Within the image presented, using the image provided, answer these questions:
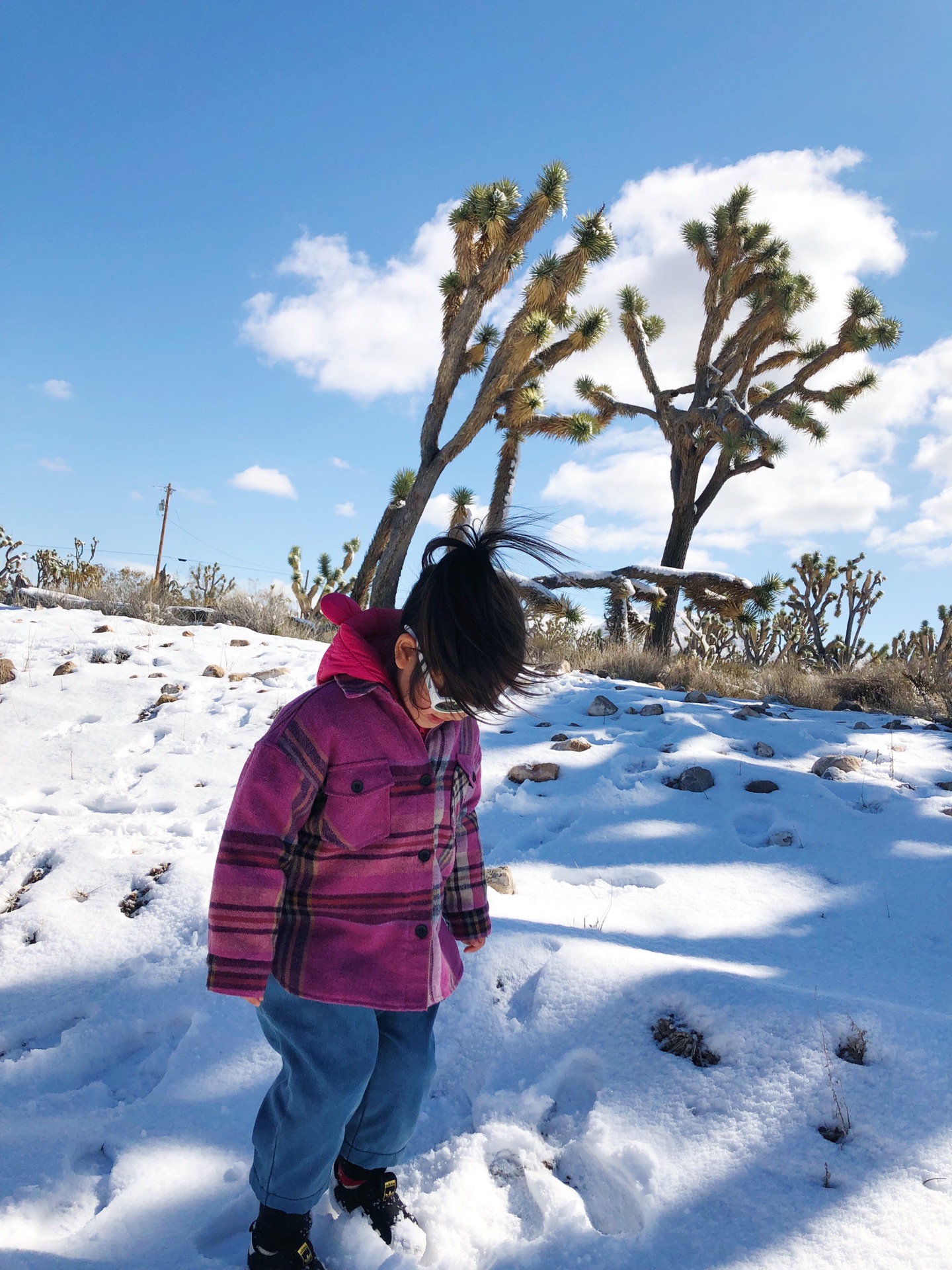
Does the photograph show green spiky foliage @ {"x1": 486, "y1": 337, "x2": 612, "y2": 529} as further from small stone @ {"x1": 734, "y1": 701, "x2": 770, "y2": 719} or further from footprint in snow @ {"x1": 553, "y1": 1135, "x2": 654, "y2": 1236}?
footprint in snow @ {"x1": 553, "y1": 1135, "x2": 654, "y2": 1236}

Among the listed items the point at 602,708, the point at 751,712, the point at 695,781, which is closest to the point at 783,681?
the point at 751,712

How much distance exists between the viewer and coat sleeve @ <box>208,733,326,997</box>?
110 centimetres

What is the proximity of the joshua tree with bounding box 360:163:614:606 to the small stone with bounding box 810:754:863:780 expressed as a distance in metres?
7.37

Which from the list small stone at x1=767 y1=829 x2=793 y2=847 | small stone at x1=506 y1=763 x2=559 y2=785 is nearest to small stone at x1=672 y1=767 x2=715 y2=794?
small stone at x1=767 y1=829 x2=793 y2=847

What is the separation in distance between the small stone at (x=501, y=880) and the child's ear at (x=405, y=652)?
143cm

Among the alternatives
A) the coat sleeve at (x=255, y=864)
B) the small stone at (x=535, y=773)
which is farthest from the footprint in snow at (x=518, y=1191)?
the small stone at (x=535, y=773)

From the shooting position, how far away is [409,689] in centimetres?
125

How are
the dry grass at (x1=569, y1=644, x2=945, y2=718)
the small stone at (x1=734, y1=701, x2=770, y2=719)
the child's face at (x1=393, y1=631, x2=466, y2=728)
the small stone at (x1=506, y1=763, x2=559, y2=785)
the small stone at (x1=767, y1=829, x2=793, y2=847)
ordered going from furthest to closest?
the dry grass at (x1=569, y1=644, x2=945, y2=718) → the small stone at (x1=734, y1=701, x2=770, y2=719) → the small stone at (x1=506, y1=763, x2=559, y2=785) → the small stone at (x1=767, y1=829, x2=793, y2=847) → the child's face at (x1=393, y1=631, x2=466, y2=728)

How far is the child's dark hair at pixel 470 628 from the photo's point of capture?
116 cm

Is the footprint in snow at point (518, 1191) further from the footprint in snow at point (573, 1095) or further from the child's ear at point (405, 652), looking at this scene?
the child's ear at point (405, 652)

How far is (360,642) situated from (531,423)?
1067 centimetres

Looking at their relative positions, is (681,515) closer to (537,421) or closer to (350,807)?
(537,421)

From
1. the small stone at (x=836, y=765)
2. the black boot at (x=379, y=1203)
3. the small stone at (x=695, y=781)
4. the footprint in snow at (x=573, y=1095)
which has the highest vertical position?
the small stone at (x=836, y=765)

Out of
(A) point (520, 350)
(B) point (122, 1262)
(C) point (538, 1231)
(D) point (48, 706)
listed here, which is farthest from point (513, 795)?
(A) point (520, 350)
